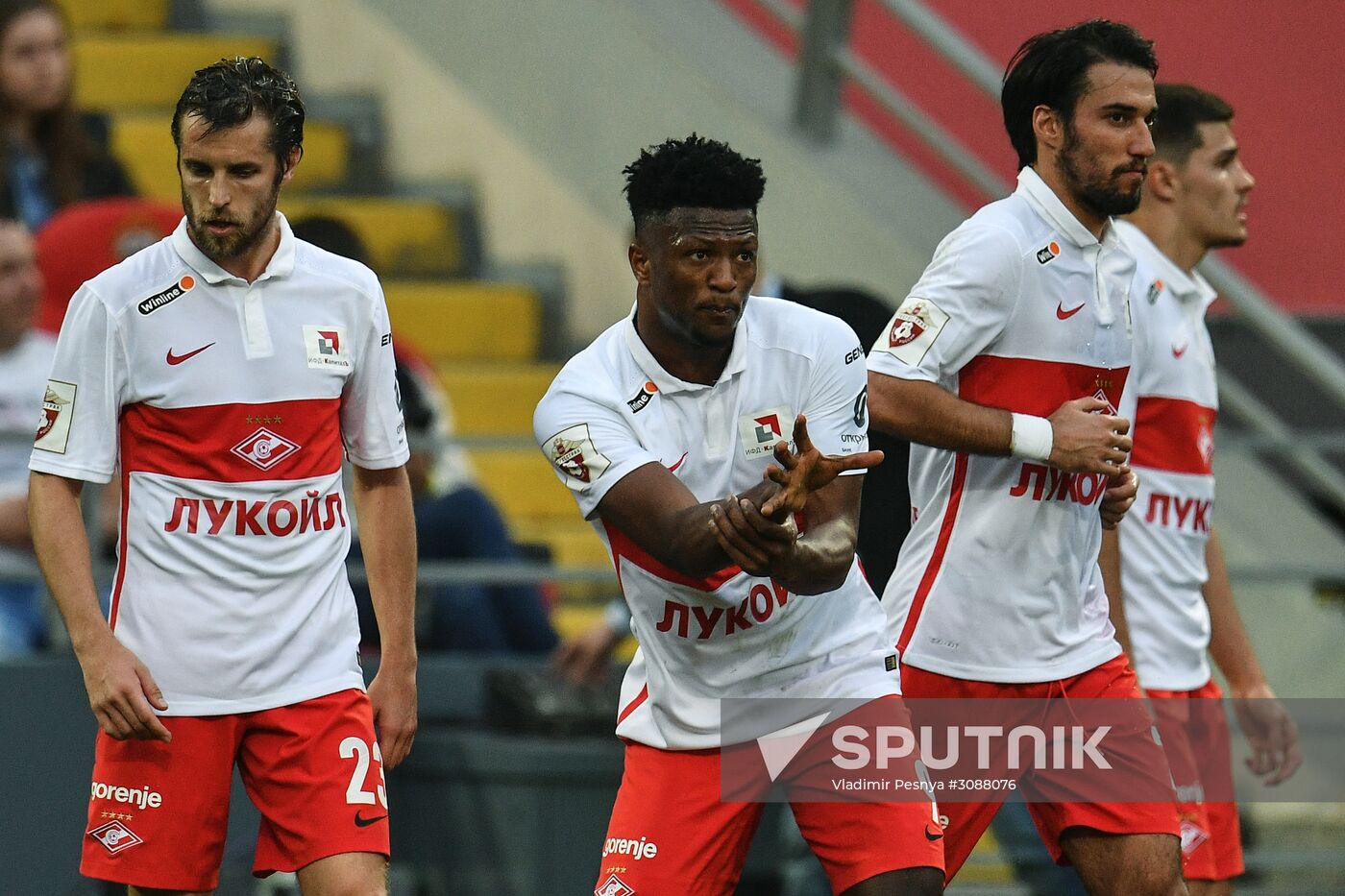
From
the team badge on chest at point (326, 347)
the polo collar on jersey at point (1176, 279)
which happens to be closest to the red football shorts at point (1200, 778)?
the polo collar on jersey at point (1176, 279)

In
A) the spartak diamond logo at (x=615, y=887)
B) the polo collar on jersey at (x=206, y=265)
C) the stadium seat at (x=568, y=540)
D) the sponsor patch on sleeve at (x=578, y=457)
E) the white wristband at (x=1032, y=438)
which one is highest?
the polo collar on jersey at (x=206, y=265)

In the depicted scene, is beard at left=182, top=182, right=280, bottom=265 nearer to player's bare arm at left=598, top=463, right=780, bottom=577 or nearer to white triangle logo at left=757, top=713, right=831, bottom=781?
player's bare arm at left=598, top=463, right=780, bottom=577

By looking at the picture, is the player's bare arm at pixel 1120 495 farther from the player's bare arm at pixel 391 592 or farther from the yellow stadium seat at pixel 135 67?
the yellow stadium seat at pixel 135 67

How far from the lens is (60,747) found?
6605mm

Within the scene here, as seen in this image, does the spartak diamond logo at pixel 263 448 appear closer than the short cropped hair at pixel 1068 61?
Yes

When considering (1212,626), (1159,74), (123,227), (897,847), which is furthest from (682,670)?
(1159,74)

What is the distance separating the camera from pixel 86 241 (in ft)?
25.6

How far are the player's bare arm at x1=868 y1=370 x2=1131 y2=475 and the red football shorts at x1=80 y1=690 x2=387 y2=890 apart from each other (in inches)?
53.2

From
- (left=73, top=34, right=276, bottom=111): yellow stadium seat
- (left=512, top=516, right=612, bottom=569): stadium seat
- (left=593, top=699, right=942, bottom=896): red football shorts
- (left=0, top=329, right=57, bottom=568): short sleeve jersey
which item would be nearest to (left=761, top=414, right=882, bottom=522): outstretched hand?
(left=593, top=699, right=942, bottom=896): red football shorts

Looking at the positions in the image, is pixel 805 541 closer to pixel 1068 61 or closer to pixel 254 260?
pixel 254 260

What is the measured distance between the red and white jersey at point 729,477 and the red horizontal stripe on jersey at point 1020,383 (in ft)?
1.29

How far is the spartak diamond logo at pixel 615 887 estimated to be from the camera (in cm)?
442

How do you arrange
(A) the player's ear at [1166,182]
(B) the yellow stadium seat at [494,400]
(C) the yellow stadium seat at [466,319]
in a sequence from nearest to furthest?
(A) the player's ear at [1166,182] → (B) the yellow stadium seat at [494,400] → (C) the yellow stadium seat at [466,319]

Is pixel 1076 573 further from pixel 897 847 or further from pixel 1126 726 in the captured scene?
pixel 897 847
